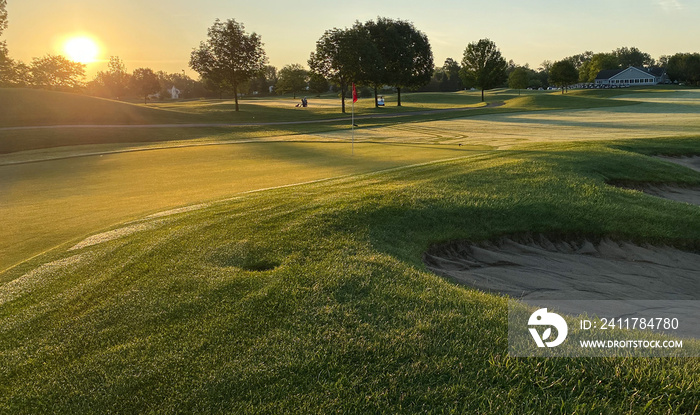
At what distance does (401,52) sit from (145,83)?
75.5 metres

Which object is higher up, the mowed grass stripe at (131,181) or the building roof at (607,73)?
the building roof at (607,73)

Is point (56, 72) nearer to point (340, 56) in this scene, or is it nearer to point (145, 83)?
point (145, 83)

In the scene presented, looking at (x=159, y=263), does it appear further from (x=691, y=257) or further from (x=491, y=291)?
(x=691, y=257)

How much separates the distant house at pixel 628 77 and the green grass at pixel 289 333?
158 m

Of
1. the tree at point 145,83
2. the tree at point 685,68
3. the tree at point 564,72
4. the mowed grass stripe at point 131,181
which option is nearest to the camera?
the mowed grass stripe at point 131,181

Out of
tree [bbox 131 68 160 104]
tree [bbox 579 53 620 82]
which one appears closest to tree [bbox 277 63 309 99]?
tree [bbox 131 68 160 104]

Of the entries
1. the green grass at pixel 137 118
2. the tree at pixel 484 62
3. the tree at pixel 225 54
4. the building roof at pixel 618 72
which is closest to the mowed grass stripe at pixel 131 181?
the green grass at pixel 137 118

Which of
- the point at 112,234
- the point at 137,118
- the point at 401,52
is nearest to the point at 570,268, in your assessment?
the point at 112,234

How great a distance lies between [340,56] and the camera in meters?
61.2

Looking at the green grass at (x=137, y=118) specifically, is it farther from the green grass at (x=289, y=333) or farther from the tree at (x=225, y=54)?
the green grass at (x=289, y=333)

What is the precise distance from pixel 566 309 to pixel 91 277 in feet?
19.8

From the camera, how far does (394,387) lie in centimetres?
331

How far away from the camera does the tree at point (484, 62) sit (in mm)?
79062

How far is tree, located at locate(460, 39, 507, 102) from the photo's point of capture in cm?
7906
